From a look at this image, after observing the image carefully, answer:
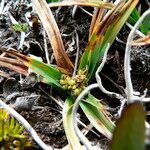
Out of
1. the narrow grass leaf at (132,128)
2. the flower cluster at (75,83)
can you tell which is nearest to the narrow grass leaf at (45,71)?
the flower cluster at (75,83)

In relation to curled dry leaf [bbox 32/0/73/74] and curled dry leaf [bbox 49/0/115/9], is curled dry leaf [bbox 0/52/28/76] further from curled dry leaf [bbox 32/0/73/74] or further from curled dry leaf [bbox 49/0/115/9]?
curled dry leaf [bbox 49/0/115/9]

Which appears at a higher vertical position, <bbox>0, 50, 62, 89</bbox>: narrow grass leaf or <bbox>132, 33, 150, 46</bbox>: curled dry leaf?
<bbox>132, 33, 150, 46</bbox>: curled dry leaf

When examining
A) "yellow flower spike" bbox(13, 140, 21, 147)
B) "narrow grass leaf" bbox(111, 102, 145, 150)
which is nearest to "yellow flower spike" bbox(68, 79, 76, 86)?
"yellow flower spike" bbox(13, 140, 21, 147)

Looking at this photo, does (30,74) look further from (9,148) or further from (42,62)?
(9,148)

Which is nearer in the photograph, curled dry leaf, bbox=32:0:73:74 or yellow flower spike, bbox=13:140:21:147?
yellow flower spike, bbox=13:140:21:147

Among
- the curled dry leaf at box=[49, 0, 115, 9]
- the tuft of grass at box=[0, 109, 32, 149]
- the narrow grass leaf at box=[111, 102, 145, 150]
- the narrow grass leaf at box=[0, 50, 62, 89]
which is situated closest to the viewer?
the narrow grass leaf at box=[111, 102, 145, 150]

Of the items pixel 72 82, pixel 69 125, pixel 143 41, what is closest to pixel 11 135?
pixel 69 125

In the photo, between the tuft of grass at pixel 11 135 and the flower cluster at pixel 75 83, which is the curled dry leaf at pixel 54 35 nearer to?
the flower cluster at pixel 75 83
